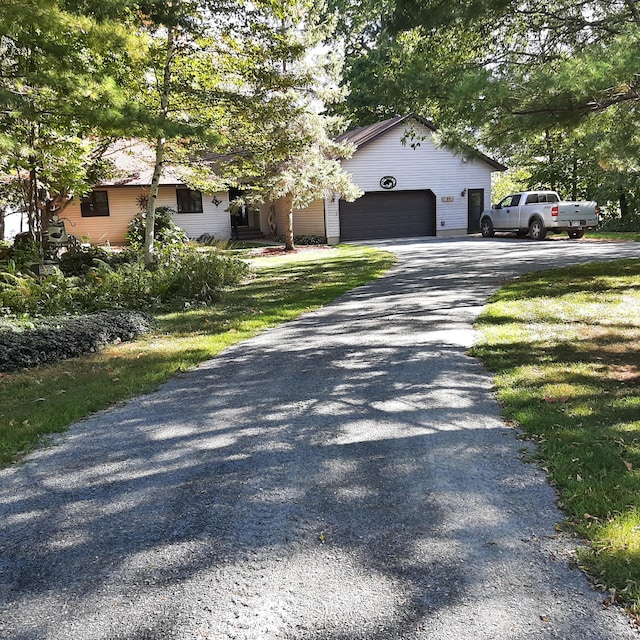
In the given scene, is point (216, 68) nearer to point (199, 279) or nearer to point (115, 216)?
point (199, 279)

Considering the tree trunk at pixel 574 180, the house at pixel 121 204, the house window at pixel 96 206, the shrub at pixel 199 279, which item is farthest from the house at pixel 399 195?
the shrub at pixel 199 279

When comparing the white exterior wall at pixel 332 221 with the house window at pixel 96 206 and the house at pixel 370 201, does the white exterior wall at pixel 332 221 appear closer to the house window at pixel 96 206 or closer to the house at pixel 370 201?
the house at pixel 370 201

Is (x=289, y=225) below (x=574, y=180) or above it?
below

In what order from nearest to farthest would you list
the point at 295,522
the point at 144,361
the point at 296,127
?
the point at 295,522 < the point at 144,361 < the point at 296,127

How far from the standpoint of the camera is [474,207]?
1164 inches

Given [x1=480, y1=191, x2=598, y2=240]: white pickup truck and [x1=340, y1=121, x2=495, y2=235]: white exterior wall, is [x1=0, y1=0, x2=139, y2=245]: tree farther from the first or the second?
[x1=340, y1=121, x2=495, y2=235]: white exterior wall

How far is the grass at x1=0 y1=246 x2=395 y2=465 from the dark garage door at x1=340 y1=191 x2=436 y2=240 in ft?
45.3

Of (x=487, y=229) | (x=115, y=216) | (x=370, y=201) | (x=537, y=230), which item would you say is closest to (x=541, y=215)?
(x=537, y=230)

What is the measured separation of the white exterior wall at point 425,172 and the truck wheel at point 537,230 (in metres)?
5.97

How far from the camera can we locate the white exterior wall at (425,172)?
1064 inches

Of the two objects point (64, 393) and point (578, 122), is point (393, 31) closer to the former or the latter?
point (578, 122)

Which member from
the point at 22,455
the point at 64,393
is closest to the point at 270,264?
the point at 64,393

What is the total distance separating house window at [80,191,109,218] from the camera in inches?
1038

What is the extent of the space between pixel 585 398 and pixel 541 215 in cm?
1872
